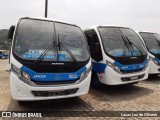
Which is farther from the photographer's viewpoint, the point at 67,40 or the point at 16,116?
the point at 67,40

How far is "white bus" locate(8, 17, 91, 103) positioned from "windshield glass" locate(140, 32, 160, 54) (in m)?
4.57

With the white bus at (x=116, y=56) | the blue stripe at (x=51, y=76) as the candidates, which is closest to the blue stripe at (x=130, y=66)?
the white bus at (x=116, y=56)

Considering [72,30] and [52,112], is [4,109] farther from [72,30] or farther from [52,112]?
[72,30]

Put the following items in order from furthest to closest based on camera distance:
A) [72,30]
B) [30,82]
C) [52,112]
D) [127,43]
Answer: [127,43] < [72,30] < [52,112] < [30,82]

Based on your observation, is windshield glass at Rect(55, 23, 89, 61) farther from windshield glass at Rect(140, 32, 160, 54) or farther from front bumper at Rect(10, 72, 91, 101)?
windshield glass at Rect(140, 32, 160, 54)

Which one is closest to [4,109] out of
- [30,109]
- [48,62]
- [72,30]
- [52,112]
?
[30,109]

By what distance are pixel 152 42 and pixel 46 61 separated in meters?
6.47

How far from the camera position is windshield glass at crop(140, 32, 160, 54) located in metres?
9.19

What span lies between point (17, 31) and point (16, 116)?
2.13 metres

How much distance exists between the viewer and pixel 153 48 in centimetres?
930

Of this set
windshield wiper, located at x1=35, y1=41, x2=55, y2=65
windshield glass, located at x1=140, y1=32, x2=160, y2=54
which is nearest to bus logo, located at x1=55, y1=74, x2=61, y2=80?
windshield wiper, located at x1=35, y1=41, x2=55, y2=65

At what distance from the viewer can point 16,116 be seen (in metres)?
4.76

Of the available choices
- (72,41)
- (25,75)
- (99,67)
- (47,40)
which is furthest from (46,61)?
(99,67)

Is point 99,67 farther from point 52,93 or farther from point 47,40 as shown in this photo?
point 52,93
